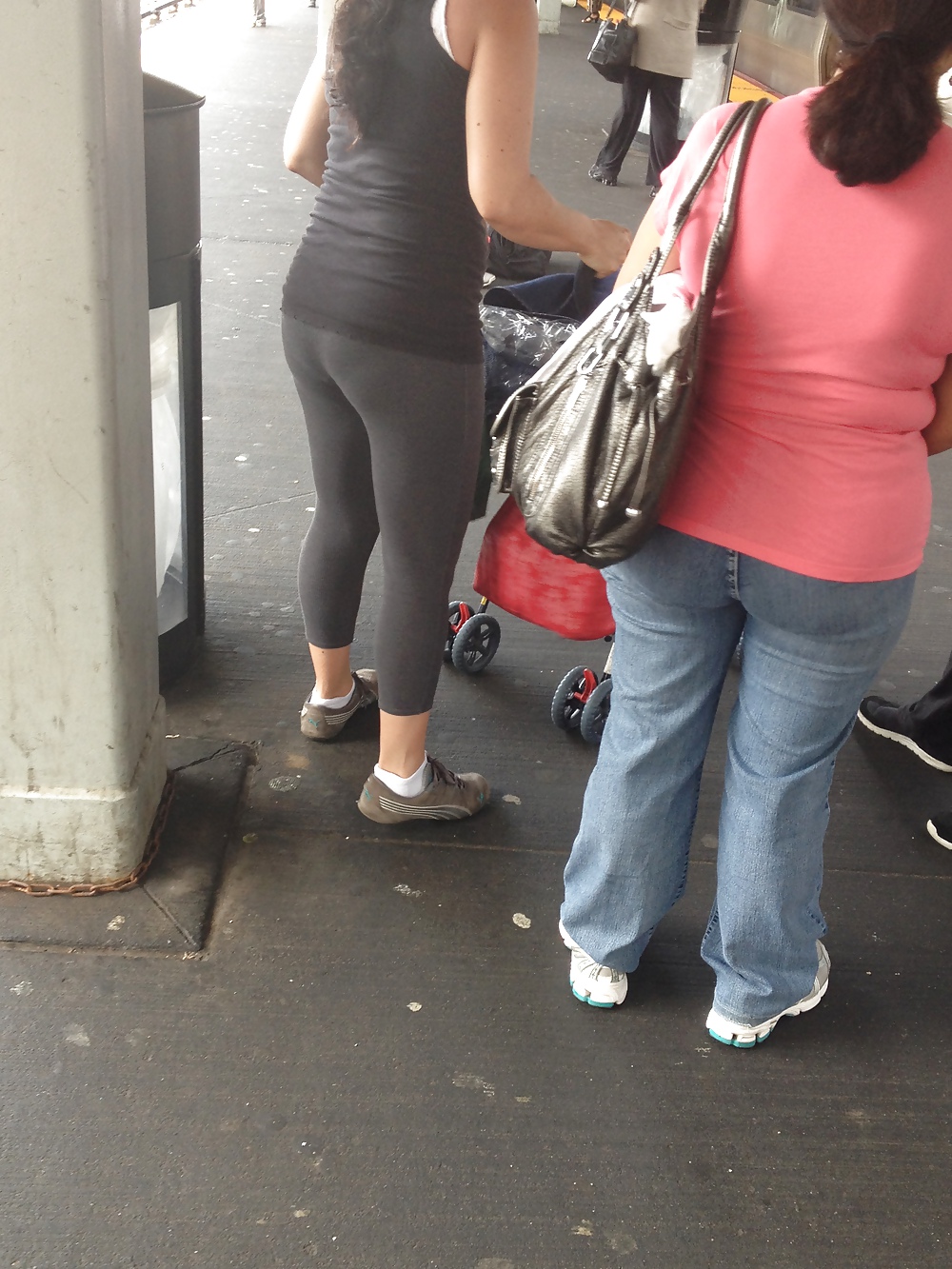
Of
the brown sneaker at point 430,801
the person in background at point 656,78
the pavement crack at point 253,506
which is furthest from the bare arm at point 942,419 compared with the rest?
the person in background at point 656,78

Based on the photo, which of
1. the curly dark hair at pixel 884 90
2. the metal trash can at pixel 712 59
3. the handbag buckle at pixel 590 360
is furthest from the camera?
the metal trash can at pixel 712 59

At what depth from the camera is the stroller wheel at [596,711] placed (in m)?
3.04

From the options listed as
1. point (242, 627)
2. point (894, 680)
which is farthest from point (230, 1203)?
point (894, 680)

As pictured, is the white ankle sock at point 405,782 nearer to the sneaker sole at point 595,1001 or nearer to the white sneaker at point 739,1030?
the sneaker sole at point 595,1001

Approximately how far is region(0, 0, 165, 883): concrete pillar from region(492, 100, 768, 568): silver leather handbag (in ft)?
2.61

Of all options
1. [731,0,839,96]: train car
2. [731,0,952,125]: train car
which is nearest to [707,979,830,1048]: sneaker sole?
[731,0,952,125]: train car

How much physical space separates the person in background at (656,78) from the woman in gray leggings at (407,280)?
668 cm

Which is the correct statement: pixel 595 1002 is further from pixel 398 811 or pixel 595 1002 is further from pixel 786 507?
pixel 786 507

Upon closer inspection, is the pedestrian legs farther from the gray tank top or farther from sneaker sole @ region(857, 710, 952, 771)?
the gray tank top

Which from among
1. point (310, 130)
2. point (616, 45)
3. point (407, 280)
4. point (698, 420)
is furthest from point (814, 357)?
point (616, 45)

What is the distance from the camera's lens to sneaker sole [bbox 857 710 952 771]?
3.14 meters

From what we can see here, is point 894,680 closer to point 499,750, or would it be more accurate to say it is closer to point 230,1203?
point 499,750

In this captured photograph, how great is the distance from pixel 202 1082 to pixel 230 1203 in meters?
0.25

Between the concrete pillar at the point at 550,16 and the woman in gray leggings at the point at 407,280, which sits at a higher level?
the woman in gray leggings at the point at 407,280
